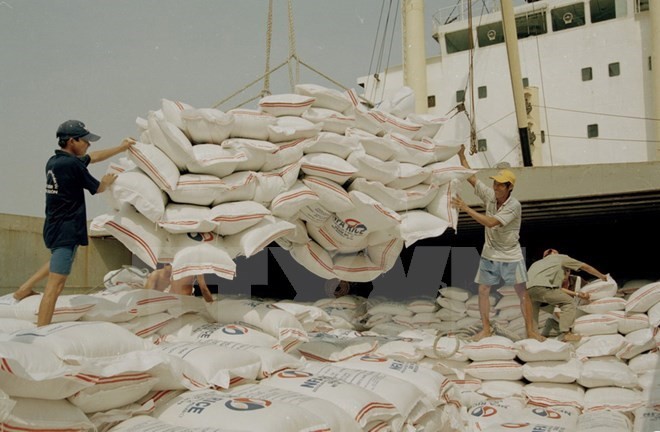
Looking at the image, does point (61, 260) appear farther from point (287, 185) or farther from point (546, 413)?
point (546, 413)

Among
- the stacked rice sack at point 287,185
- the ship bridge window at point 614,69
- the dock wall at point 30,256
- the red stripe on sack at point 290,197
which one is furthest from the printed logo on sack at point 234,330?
the ship bridge window at point 614,69

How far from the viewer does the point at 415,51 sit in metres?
16.7

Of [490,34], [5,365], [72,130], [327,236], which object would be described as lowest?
[327,236]

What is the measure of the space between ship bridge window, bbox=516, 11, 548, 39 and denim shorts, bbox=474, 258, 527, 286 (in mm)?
13902

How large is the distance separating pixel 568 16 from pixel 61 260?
53.7 ft

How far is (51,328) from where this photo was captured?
2.48 m

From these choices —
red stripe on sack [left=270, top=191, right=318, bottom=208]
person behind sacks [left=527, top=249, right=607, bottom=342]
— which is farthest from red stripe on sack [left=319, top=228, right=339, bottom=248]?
person behind sacks [left=527, top=249, right=607, bottom=342]

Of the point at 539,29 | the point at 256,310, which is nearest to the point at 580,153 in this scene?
the point at 539,29

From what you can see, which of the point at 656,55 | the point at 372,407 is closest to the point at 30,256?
the point at 372,407

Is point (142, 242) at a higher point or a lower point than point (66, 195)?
lower

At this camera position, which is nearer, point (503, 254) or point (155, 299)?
point (155, 299)

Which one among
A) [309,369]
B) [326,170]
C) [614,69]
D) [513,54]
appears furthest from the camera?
[614,69]

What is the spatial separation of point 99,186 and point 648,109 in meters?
14.9

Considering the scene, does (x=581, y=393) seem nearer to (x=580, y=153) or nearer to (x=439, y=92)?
(x=580, y=153)
